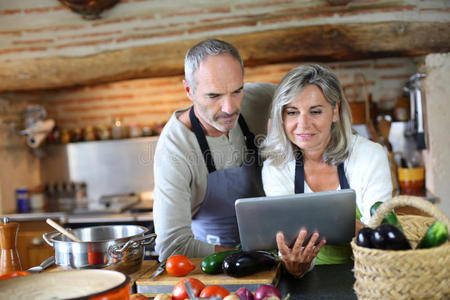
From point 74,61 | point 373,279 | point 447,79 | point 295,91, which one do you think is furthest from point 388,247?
point 74,61

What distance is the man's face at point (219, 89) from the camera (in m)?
A: 2.07

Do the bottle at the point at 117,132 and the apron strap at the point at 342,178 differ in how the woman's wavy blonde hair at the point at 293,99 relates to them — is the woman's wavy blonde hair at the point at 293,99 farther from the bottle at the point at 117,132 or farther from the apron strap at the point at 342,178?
the bottle at the point at 117,132

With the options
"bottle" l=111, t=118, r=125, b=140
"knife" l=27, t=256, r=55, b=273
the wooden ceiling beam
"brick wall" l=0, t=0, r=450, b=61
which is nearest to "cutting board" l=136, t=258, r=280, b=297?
"knife" l=27, t=256, r=55, b=273

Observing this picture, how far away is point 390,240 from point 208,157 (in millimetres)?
1355

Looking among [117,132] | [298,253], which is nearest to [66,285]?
[298,253]

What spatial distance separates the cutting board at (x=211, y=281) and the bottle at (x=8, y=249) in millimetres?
443

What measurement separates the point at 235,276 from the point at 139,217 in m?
2.81

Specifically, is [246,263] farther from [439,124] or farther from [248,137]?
[439,124]

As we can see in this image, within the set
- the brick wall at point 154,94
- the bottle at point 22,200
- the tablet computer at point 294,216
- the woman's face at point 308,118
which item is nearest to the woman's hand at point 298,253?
the tablet computer at point 294,216

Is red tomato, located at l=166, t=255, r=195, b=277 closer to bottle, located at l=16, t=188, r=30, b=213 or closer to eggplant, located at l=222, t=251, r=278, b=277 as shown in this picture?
eggplant, located at l=222, t=251, r=278, b=277

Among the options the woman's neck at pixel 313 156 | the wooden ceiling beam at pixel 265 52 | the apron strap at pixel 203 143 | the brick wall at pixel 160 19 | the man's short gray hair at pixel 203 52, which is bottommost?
the woman's neck at pixel 313 156

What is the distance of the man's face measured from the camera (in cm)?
207

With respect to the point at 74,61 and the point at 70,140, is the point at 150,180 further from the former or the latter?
the point at 74,61

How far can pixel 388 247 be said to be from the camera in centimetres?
103
